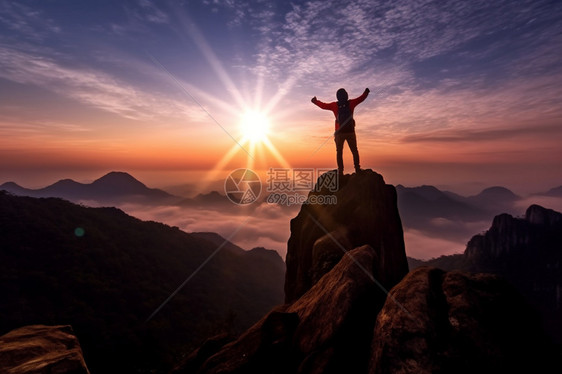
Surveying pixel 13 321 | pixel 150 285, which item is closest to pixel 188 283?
pixel 150 285

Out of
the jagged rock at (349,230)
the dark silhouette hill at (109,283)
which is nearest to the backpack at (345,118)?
the jagged rock at (349,230)

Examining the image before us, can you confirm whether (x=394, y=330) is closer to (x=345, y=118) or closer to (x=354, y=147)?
(x=354, y=147)

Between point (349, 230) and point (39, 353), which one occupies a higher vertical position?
point (349, 230)

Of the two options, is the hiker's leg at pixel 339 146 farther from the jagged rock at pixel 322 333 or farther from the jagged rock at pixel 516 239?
the jagged rock at pixel 516 239

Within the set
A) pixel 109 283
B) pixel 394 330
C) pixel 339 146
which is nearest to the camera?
pixel 394 330

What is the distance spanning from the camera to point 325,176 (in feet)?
74.4

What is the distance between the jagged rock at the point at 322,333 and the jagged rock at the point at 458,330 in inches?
31.4

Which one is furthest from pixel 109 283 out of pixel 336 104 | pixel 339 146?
pixel 336 104

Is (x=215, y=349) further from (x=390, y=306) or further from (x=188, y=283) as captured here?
(x=188, y=283)

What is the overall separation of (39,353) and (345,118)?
1852 centimetres

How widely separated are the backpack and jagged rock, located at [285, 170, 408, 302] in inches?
132

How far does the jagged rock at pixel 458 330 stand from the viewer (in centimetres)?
598

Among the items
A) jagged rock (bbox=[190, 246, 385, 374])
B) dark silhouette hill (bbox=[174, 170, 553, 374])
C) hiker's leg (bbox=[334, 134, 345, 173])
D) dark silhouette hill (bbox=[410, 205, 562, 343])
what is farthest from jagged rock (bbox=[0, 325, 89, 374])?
dark silhouette hill (bbox=[410, 205, 562, 343])

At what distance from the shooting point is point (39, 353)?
1068 centimetres
